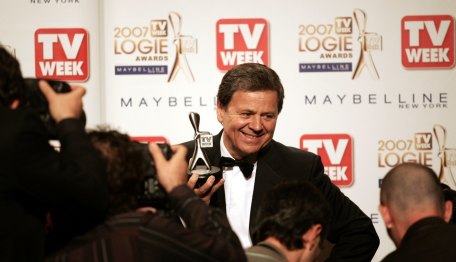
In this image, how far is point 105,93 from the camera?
3.58 meters

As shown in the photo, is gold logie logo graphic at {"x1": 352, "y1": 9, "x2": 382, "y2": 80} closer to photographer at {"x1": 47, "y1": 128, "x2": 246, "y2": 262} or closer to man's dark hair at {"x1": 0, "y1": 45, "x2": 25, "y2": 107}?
photographer at {"x1": 47, "y1": 128, "x2": 246, "y2": 262}

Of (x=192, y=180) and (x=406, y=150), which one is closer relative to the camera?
(x=192, y=180)

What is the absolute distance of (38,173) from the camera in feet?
5.21

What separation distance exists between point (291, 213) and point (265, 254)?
15 centimetres

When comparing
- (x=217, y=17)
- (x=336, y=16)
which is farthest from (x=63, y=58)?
(x=336, y=16)

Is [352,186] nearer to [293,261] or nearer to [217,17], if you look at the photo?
[217,17]

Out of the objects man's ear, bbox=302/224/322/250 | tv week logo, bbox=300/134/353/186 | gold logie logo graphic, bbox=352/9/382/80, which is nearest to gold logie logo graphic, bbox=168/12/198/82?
tv week logo, bbox=300/134/353/186

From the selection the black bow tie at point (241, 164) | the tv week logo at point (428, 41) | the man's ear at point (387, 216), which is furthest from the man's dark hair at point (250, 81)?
the tv week logo at point (428, 41)

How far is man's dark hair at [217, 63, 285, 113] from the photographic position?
277cm

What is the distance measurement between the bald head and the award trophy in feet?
2.41

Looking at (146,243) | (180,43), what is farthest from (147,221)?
(180,43)

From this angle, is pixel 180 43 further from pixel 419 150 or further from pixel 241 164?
pixel 419 150

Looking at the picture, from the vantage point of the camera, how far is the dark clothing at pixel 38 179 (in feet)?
5.24

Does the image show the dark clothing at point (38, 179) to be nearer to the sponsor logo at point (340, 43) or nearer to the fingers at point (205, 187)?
the fingers at point (205, 187)
